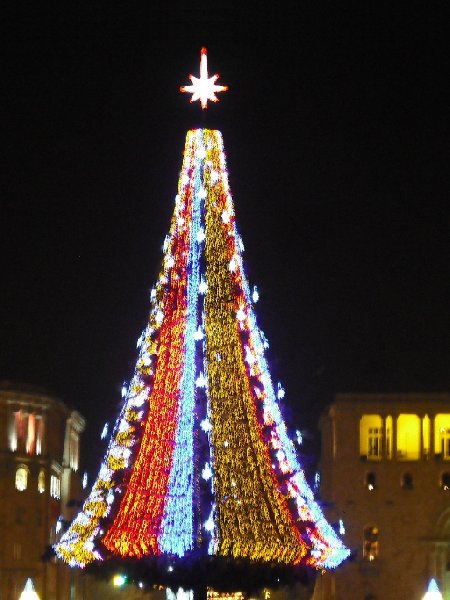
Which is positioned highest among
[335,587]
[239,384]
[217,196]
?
[217,196]

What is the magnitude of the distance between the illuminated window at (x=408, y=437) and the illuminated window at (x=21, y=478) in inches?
652

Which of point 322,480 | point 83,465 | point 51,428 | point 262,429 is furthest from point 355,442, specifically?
point 262,429

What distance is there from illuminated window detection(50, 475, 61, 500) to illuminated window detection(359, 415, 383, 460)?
14.5 meters

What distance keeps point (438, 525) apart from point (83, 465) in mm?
24951

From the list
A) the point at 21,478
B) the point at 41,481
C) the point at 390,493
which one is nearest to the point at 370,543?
the point at 390,493

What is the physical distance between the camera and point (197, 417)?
42906mm

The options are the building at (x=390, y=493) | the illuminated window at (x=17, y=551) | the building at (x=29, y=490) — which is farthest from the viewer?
the building at (x=29, y=490)

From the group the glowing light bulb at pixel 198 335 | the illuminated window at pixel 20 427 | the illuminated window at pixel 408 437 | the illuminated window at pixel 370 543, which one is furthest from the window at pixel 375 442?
the glowing light bulb at pixel 198 335

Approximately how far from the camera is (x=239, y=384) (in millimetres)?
43344

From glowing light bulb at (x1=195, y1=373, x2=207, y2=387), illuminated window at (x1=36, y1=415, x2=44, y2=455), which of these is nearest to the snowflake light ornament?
glowing light bulb at (x1=195, y1=373, x2=207, y2=387)

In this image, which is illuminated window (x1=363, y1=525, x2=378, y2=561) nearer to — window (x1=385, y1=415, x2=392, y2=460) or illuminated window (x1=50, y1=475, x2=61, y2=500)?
window (x1=385, y1=415, x2=392, y2=460)

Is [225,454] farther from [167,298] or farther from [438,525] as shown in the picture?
[438,525]

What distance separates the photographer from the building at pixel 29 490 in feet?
236

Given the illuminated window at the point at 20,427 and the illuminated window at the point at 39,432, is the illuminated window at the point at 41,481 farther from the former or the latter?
the illuminated window at the point at 20,427
